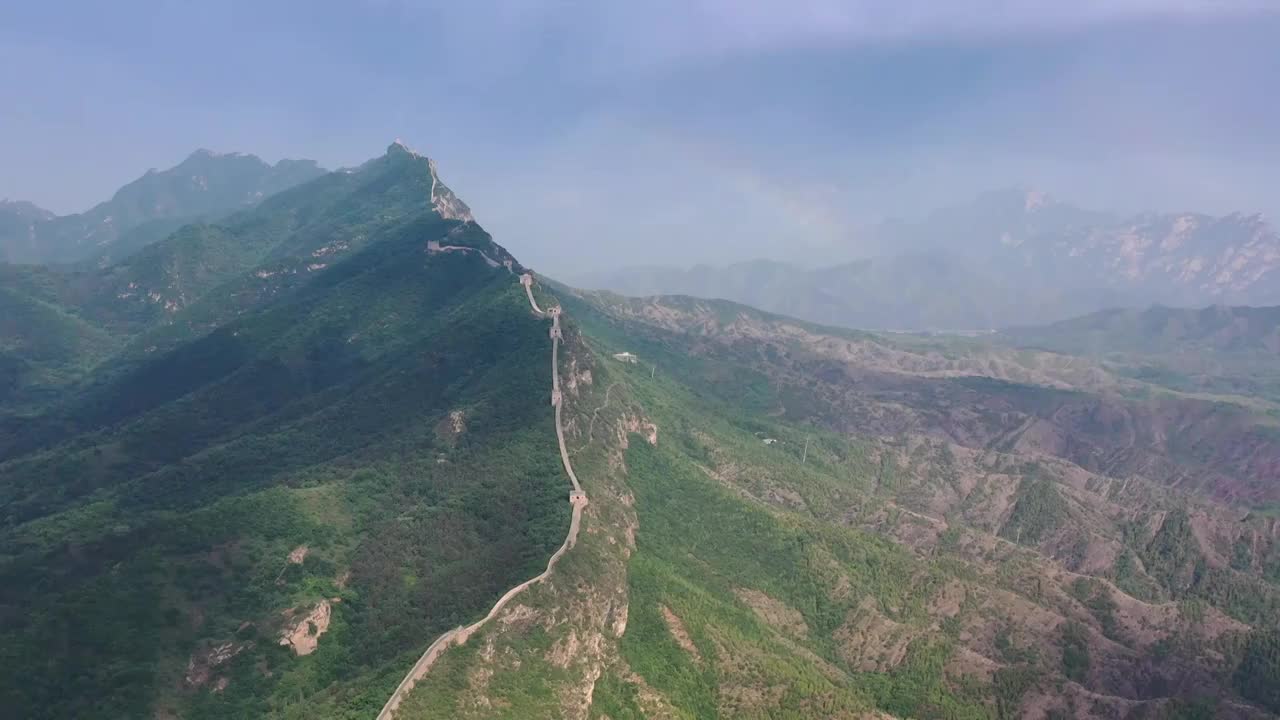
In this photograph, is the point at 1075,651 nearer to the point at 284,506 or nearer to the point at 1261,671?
the point at 1261,671

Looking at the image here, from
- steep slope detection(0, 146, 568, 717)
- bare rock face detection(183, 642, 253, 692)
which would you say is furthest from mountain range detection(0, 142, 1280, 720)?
steep slope detection(0, 146, 568, 717)

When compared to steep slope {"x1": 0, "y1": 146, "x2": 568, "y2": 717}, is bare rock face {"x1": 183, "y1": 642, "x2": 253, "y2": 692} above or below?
below

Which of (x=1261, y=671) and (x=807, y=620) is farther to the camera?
(x=807, y=620)

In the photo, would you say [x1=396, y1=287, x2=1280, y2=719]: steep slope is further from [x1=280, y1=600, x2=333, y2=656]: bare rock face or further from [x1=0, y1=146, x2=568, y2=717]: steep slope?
[x1=280, y1=600, x2=333, y2=656]: bare rock face

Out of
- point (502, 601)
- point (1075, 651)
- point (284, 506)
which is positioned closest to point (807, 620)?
point (1075, 651)

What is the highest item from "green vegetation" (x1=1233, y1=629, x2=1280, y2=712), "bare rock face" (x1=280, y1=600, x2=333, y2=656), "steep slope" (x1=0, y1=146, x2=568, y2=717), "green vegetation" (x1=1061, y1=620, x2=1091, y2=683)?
"steep slope" (x1=0, y1=146, x2=568, y2=717)

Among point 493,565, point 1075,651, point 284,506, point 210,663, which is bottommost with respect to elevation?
point 1075,651

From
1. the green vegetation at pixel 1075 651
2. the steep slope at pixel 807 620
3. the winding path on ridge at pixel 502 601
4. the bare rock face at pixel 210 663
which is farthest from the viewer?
the green vegetation at pixel 1075 651

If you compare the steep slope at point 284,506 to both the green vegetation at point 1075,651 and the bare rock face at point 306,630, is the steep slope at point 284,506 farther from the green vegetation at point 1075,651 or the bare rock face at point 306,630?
the green vegetation at point 1075,651

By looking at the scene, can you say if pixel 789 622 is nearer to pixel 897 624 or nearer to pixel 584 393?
pixel 897 624

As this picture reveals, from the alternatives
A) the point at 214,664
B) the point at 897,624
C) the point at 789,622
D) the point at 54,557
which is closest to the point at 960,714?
the point at 897,624

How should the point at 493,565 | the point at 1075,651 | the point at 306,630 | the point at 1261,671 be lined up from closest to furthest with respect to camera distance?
the point at 306,630, the point at 493,565, the point at 1261,671, the point at 1075,651

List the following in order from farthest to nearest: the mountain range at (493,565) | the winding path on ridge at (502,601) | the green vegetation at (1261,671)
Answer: the green vegetation at (1261,671) → the mountain range at (493,565) → the winding path on ridge at (502,601)

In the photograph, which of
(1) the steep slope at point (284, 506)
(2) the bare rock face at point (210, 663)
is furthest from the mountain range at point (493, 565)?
(1) the steep slope at point (284, 506)
